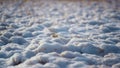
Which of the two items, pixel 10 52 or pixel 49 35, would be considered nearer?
pixel 10 52

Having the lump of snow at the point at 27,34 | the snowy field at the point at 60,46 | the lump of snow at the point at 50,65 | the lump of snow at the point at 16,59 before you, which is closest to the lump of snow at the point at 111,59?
the snowy field at the point at 60,46

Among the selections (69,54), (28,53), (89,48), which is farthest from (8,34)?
(89,48)

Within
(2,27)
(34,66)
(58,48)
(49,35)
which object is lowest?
(34,66)

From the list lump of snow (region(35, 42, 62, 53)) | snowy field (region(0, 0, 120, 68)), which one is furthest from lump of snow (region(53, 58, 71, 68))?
lump of snow (region(35, 42, 62, 53))

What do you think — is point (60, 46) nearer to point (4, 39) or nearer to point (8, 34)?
point (4, 39)

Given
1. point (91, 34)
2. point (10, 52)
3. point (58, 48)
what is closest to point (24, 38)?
point (10, 52)

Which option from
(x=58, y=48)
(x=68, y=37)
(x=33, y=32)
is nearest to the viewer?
(x=58, y=48)

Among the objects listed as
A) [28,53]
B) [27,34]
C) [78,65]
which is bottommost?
[78,65]

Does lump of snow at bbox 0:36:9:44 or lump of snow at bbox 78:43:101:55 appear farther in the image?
lump of snow at bbox 0:36:9:44

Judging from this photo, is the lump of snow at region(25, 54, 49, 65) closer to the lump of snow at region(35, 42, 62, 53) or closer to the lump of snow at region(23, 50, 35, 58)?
the lump of snow at region(23, 50, 35, 58)

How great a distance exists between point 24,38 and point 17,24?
141 cm

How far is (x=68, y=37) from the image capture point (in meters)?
4.64

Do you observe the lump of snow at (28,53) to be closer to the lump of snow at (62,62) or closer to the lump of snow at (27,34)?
the lump of snow at (62,62)

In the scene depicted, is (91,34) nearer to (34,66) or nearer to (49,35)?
(49,35)
